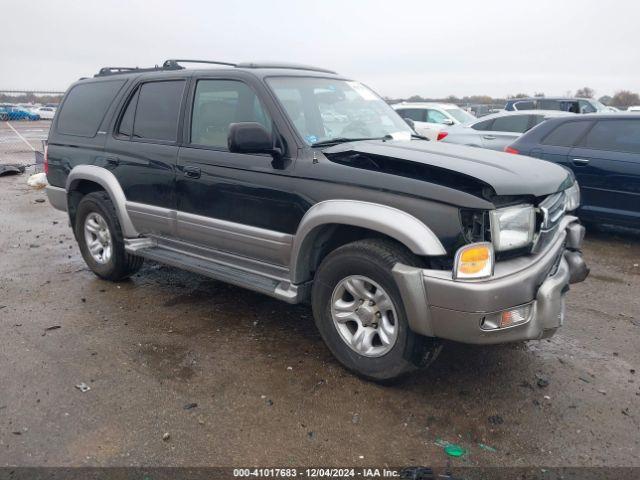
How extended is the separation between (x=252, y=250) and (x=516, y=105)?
14.0m

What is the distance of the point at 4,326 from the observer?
13.7ft

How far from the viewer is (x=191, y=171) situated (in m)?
4.05

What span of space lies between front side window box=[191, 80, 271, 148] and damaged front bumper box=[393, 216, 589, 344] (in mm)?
1668

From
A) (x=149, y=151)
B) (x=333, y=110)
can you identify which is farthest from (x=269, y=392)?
(x=149, y=151)

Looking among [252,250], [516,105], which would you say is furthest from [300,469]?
[516,105]

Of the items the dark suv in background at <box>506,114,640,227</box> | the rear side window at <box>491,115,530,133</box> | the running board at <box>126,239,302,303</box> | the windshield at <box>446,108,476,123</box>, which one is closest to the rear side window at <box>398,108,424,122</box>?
the windshield at <box>446,108,476,123</box>

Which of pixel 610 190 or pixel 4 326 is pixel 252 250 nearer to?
pixel 4 326

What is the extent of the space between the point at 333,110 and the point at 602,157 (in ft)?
13.1

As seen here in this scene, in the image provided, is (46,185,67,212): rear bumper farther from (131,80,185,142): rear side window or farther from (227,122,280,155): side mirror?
(227,122,280,155): side mirror

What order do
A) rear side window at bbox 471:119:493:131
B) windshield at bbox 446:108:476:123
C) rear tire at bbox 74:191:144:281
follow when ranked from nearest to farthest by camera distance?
1. rear tire at bbox 74:191:144:281
2. rear side window at bbox 471:119:493:131
3. windshield at bbox 446:108:476:123

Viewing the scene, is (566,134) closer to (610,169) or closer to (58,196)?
(610,169)

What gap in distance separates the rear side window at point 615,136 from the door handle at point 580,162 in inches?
8.7

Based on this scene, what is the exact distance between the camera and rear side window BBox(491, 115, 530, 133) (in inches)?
380

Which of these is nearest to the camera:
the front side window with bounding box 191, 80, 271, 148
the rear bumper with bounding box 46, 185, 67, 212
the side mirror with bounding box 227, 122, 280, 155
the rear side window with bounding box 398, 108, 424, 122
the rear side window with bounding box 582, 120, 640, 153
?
the side mirror with bounding box 227, 122, 280, 155
